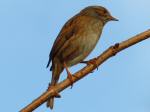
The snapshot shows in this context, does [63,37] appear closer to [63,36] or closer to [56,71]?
[63,36]

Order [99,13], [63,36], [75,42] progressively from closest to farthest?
[75,42], [63,36], [99,13]

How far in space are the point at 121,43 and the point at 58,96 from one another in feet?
2.27

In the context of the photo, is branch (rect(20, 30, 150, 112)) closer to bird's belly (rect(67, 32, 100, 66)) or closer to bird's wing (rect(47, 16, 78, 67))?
bird's belly (rect(67, 32, 100, 66))

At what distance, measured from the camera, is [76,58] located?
23.4 feet

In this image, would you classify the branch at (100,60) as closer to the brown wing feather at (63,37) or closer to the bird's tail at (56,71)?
the bird's tail at (56,71)

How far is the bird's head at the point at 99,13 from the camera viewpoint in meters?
7.59

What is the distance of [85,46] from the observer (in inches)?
277

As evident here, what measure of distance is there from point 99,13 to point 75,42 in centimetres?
90

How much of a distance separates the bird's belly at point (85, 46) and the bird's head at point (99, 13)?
544 mm

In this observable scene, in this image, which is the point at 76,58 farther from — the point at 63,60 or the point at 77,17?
the point at 77,17

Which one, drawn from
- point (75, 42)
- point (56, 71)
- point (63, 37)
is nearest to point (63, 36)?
point (63, 37)

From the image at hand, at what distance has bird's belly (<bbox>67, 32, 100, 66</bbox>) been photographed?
7.01 m

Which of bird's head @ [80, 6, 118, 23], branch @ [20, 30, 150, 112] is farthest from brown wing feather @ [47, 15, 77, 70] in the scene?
branch @ [20, 30, 150, 112]

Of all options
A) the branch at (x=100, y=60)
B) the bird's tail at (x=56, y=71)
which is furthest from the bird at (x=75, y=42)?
the branch at (x=100, y=60)
